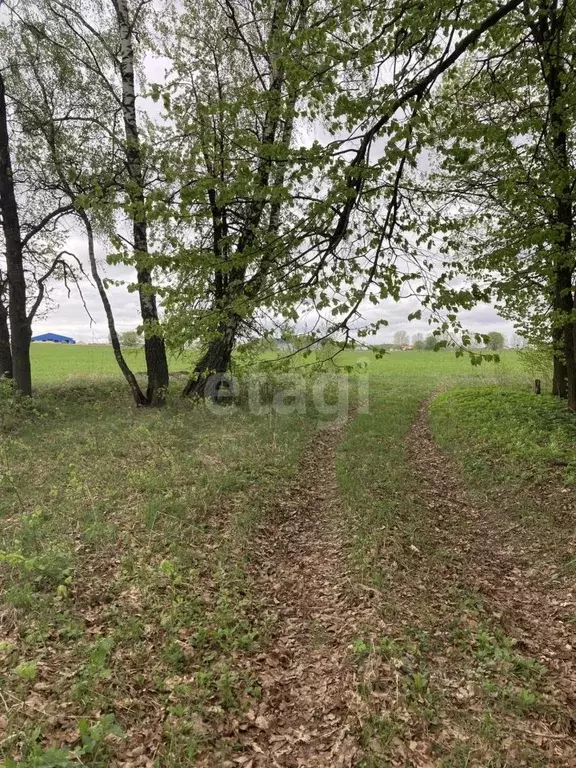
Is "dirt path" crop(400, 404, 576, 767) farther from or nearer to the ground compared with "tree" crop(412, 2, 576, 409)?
nearer to the ground

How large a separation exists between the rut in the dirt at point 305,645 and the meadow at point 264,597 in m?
0.03

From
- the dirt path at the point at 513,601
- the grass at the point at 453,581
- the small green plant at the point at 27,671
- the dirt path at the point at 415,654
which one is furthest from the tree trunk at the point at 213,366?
the small green plant at the point at 27,671

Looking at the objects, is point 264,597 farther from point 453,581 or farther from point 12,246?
point 12,246

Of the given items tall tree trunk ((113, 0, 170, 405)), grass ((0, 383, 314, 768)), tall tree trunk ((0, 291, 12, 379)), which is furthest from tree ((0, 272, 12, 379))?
grass ((0, 383, 314, 768))

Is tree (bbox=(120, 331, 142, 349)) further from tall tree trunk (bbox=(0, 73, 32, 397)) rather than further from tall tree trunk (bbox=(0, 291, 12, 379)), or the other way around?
tall tree trunk (bbox=(0, 291, 12, 379))

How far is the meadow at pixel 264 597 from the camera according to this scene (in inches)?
132

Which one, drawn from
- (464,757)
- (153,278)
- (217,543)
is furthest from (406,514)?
(153,278)

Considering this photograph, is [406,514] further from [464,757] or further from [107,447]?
[107,447]

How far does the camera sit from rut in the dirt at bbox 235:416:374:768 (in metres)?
3.37

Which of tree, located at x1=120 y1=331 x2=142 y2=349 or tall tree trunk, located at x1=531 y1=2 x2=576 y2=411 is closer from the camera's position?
Answer: tall tree trunk, located at x1=531 y1=2 x2=576 y2=411

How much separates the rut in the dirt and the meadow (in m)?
0.03

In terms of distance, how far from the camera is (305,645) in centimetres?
441

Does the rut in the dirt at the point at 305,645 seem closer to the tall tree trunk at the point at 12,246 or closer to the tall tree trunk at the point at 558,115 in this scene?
the tall tree trunk at the point at 558,115

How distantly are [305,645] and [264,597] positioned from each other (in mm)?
855
